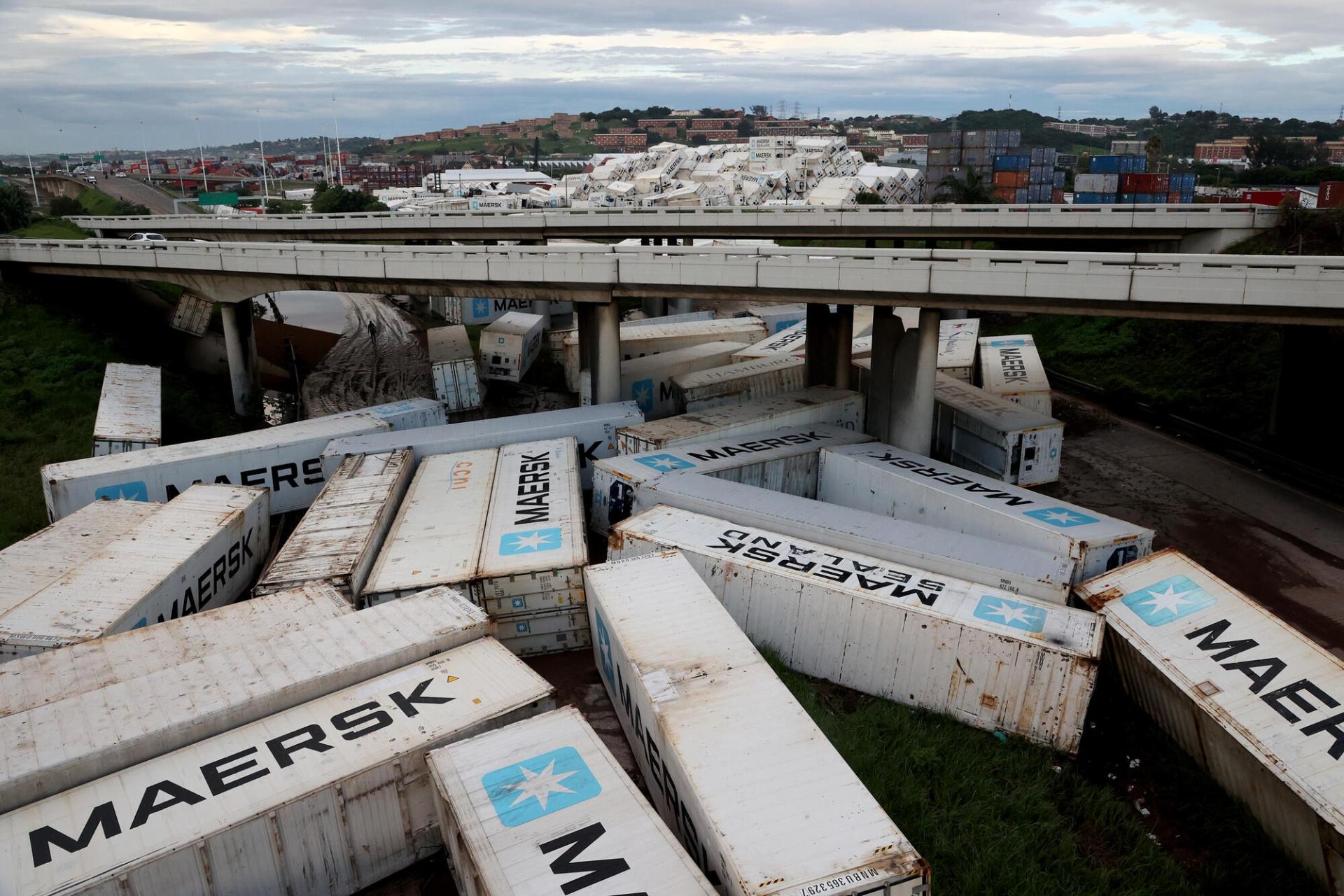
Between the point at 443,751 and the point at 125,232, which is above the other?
the point at 125,232

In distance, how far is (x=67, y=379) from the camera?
39344 millimetres

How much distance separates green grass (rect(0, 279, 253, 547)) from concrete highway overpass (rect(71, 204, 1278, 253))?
45.2 feet

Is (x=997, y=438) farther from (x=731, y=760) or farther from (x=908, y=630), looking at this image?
(x=731, y=760)

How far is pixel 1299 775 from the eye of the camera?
13.2 m

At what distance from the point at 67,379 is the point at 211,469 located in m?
18.7

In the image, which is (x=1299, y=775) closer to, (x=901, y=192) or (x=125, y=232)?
(x=125, y=232)

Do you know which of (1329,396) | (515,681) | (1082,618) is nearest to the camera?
(515,681)

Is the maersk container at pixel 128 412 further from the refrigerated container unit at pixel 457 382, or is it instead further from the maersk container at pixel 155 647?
the maersk container at pixel 155 647

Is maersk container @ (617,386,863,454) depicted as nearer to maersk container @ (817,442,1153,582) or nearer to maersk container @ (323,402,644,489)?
maersk container @ (323,402,644,489)

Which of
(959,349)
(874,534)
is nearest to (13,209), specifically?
(959,349)

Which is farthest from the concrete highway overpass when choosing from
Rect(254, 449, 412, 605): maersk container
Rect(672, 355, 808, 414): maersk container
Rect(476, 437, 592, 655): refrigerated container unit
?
Rect(476, 437, 592, 655): refrigerated container unit

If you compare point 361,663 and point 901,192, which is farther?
point 901,192

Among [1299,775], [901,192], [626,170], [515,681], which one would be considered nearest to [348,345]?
[515,681]

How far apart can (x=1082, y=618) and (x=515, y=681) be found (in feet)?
34.7
